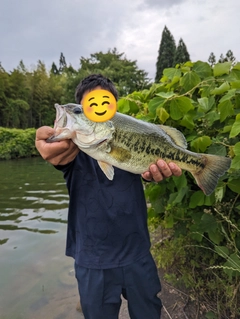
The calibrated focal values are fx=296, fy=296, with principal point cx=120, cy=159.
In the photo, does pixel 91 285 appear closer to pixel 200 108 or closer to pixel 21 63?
pixel 200 108

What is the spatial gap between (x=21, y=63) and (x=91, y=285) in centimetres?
4010

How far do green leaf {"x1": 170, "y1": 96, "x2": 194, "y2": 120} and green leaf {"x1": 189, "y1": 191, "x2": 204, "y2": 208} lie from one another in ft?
1.73

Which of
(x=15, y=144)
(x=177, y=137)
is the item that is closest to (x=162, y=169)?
(x=177, y=137)

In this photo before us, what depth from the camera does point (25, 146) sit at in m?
24.7

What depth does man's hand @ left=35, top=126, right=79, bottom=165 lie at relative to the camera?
166cm

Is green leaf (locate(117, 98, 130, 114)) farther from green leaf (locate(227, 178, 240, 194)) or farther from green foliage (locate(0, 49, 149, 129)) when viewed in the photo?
green foliage (locate(0, 49, 149, 129))

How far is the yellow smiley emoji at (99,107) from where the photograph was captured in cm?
159

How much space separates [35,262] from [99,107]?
376 cm

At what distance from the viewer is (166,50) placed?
1672 inches

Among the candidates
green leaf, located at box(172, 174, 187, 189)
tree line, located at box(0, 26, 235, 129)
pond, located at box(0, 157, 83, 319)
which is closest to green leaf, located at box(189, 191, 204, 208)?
green leaf, located at box(172, 174, 187, 189)

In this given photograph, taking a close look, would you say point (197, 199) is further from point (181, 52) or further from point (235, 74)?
point (181, 52)

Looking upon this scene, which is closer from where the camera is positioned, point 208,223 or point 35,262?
point 208,223

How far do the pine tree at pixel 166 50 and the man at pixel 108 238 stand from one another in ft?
135

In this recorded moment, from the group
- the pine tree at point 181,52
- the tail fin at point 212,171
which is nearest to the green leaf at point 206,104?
the tail fin at point 212,171
